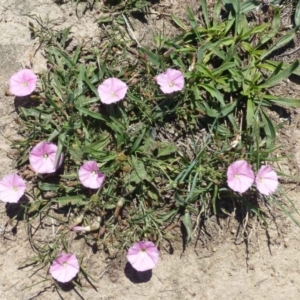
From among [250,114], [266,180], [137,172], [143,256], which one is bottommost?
[143,256]

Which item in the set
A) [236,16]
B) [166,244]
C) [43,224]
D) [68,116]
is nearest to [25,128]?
[68,116]

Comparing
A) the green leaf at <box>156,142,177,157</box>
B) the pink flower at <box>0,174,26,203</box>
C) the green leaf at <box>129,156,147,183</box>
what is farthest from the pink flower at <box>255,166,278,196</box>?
the pink flower at <box>0,174,26,203</box>

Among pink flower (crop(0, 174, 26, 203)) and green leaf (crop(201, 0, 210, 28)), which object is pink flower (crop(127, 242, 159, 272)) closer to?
pink flower (crop(0, 174, 26, 203))

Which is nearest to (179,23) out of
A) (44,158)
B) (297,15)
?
(297,15)

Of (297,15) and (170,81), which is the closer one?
(170,81)

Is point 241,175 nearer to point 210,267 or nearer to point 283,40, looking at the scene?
point 210,267

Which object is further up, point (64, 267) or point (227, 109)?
point (227, 109)
